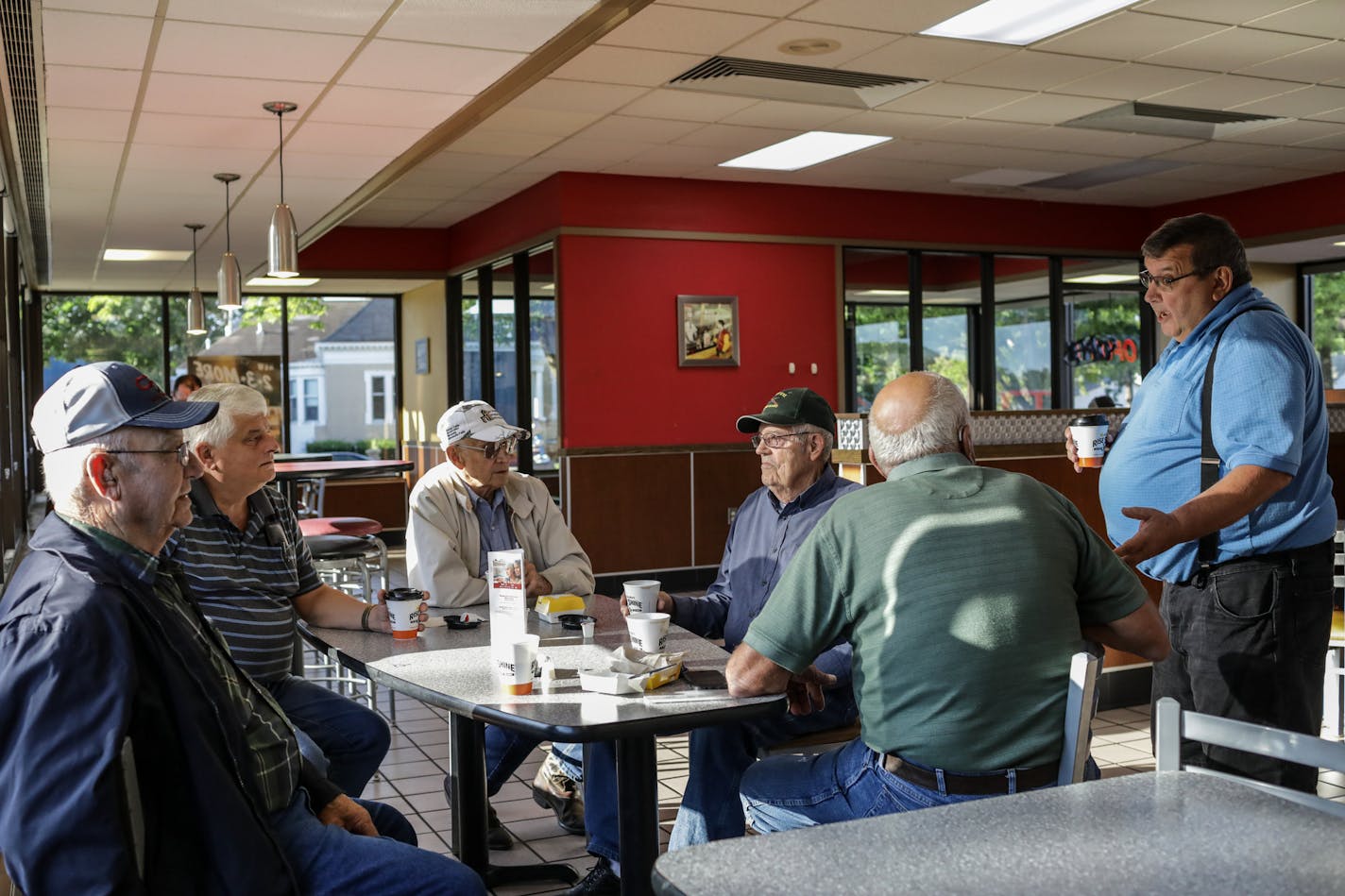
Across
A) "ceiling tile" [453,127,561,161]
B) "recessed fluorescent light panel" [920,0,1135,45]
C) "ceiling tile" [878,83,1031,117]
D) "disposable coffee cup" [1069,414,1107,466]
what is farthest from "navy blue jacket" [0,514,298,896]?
"ceiling tile" [453,127,561,161]

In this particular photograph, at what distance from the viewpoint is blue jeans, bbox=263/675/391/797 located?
300 cm

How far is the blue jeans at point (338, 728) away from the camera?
9.85ft

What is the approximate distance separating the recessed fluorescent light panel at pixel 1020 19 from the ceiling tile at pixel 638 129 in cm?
207

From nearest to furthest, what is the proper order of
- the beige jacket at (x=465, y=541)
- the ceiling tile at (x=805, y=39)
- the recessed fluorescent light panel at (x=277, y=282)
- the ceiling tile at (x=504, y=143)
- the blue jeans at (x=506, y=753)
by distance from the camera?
the beige jacket at (x=465, y=541) → the blue jeans at (x=506, y=753) → the ceiling tile at (x=805, y=39) → the ceiling tile at (x=504, y=143) → the recessed fluorescent light panel at (x=277, y=282)

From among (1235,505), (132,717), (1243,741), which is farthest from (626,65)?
(1243,741)

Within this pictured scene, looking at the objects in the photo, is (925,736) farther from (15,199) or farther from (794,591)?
(15,199)

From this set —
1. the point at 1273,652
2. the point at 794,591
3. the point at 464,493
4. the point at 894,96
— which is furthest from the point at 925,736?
the point at 894,96

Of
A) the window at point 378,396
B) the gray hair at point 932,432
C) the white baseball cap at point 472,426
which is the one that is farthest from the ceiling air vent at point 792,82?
the window at point 378,396

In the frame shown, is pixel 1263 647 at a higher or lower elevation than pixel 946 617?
lower

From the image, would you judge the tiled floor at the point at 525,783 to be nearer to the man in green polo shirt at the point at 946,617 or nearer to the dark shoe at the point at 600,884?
the dark shoe at the point at 600,884

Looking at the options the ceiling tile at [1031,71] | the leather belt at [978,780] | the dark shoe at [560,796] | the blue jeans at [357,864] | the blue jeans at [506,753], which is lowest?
the dark shoe at [560,796]

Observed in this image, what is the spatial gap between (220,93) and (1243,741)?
17.3 ft

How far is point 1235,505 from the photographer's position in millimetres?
2477

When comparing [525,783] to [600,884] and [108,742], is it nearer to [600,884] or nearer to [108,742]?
[600,884]
